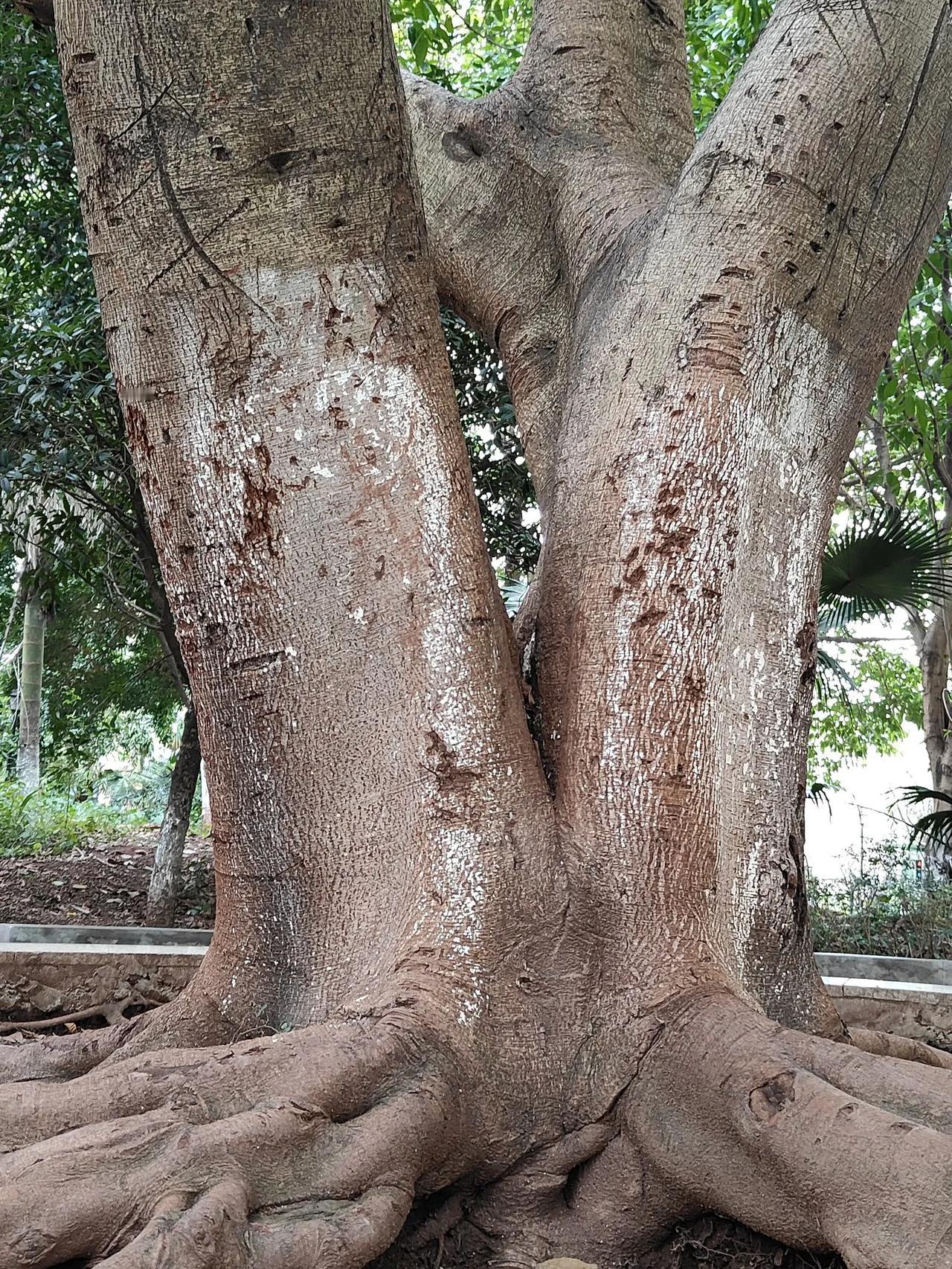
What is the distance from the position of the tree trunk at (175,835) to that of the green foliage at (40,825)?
3.46 m

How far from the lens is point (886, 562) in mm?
5414

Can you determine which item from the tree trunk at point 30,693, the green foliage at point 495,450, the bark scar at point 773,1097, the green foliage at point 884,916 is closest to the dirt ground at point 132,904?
the bark scar at point 773,1097

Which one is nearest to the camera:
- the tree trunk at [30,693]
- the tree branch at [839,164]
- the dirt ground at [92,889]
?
the tree branch at [839,164]

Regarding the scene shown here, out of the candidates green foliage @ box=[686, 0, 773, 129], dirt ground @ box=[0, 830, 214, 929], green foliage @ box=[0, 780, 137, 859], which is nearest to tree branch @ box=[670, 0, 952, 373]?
green foliage @ box=[686, 0, 773, 129]

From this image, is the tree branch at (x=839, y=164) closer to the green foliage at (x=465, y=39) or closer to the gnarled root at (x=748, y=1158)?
the gnarled root at (x=748, y=1158)

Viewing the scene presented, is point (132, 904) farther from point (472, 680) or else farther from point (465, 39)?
point (465, 39)

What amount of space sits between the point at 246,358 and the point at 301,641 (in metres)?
0.59

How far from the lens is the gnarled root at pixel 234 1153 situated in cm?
147

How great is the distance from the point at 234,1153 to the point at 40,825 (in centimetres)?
912

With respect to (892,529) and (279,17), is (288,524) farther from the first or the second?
(892,529)

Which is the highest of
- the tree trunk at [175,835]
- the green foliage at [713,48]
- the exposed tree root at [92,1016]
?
the green foliage at [713,48]

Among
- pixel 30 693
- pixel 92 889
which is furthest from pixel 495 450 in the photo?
pixel 30 693

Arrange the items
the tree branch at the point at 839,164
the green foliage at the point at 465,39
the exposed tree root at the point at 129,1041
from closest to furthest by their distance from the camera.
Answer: the exposed tree root at the point at 129,1041 < the tree branch at the point at 839,164 < the green foliage at the point at 465,39

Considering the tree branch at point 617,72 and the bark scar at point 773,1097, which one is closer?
the bark scar at point 773,1097
